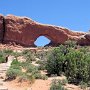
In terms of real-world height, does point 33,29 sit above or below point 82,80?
above

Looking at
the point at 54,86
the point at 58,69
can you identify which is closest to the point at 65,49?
the point at 58,69

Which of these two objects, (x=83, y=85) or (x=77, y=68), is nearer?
(x=83, y=85)

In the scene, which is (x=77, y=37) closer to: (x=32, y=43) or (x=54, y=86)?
(x=32, y=43)

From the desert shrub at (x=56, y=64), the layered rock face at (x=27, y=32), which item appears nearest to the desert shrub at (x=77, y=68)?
the desert shrub at (x=56, y=64)

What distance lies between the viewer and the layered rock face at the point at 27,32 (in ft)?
147

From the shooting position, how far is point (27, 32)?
150ft

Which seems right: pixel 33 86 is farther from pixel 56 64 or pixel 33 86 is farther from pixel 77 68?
pixel 56 64

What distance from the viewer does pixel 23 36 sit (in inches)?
1780

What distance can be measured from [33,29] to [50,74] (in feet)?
98.1

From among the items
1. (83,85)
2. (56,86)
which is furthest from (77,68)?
(56,86)

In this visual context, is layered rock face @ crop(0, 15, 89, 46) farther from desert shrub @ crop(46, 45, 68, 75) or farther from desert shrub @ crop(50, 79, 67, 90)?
desert shrub @ crop(50, 79, 67, 90)

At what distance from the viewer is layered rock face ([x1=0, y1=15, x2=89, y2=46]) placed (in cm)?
4473

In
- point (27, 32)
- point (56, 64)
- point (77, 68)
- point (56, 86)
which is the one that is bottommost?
point (56, 86)

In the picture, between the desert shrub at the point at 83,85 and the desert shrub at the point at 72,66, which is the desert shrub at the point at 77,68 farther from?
the desert shrub at the point at 83,85
